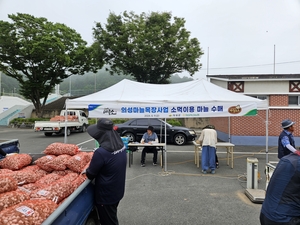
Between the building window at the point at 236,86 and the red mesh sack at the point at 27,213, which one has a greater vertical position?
the building window at the point at 236,86

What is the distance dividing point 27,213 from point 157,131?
11.2 metres

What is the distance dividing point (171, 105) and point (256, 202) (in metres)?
3.53

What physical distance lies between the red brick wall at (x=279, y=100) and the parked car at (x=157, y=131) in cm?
487

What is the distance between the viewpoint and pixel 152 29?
2227 centimetres

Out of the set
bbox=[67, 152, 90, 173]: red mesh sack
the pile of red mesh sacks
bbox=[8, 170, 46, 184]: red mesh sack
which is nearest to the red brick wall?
the pile of red mesh sacks

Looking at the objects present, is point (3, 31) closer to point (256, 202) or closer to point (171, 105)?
point (171, 105)

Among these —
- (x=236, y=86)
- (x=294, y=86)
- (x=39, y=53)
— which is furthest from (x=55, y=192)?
(x=39, y=53)

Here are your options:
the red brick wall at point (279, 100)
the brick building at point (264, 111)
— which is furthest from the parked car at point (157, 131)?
the red brick wall at point (279, 100)

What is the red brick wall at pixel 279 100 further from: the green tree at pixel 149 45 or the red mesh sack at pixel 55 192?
the red mesh sack at pixel 55 192

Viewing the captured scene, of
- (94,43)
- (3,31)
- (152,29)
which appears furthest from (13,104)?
(152,29)

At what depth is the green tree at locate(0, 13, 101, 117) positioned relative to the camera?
904 inches

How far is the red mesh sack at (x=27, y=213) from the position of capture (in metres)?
1.94

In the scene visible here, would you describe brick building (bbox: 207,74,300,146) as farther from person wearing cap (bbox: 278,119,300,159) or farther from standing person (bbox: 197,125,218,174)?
person wearing cap (bbox: 278,119,300,159)

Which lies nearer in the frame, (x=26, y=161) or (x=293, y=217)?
(x=293, y=217)
